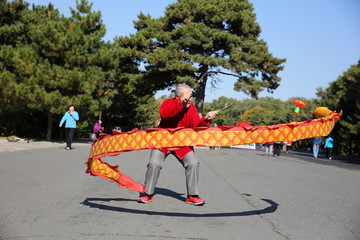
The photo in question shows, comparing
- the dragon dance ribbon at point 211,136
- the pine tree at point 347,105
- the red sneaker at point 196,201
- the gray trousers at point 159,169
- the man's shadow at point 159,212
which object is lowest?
the man's shadow at point 159,212

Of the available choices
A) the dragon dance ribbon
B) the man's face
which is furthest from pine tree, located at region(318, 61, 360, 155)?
the man's face

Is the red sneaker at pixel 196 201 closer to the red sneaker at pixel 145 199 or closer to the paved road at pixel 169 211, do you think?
the paved road at pixel 169 211

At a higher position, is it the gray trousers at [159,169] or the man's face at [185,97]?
the man's face at [185,97]

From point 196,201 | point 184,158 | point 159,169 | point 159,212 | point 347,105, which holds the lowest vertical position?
point 159,212

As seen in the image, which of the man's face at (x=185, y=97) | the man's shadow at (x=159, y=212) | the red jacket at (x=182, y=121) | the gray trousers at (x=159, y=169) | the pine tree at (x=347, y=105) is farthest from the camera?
the pine tree at (x=347, y=105)

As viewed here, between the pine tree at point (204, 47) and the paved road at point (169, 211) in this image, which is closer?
the paved road at point (169, 211)

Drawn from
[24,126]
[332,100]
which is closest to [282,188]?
[24,126]

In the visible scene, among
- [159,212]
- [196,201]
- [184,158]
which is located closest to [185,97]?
[184,158]

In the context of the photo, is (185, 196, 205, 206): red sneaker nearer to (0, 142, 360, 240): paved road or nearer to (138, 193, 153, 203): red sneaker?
(0, 142, 360, 240): paved road

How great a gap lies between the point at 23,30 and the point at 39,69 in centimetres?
741

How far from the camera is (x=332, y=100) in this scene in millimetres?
49406

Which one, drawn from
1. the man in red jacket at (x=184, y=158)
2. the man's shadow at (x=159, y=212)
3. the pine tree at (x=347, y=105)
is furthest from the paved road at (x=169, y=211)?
the pine tree at (x=347, y=105)

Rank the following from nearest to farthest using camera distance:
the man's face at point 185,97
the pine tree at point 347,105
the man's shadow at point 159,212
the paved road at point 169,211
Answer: the paved road at point 169,211
the man's face at point 185,97
the man's shadow at point 159,212
the pine tree at point 347,105

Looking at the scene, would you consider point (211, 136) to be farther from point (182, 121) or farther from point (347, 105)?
point (347, 105)
